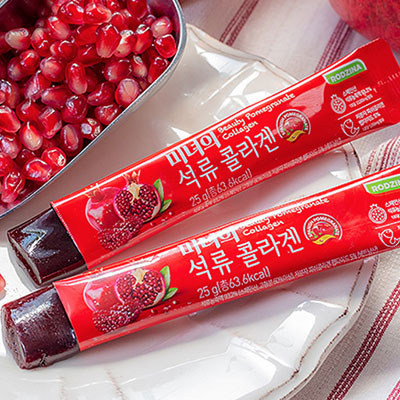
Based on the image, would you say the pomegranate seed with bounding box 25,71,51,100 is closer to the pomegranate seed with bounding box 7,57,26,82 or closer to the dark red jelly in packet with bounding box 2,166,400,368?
the pomegranate seed with bounding box 7,57,26,82

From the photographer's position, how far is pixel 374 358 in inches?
38.8

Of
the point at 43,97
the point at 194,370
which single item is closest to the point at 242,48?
the point at 43,97

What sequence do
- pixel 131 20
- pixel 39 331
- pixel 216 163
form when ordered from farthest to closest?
pixel 131 20, pixel 216 163, pixel 39 331


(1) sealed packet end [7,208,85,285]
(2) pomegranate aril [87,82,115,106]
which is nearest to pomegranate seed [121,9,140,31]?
(2) pomegranate aril [87,82,115,106]

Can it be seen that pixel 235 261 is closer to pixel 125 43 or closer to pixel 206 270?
pixel 206 270

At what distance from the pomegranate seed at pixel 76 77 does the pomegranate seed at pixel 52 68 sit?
0.07 feet

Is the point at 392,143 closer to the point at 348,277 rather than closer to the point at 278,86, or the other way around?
the point at 278,86

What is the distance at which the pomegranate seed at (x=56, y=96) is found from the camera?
101 cm

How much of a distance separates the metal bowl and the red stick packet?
0.21m

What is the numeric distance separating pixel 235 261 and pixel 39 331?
0.29m

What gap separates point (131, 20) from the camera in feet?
3.51

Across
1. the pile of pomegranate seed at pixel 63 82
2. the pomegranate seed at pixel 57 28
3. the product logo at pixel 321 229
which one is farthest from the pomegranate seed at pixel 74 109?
the product logo at pixel 321 229

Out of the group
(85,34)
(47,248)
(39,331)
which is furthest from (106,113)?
(39,331)

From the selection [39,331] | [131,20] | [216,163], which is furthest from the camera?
[131,20]
